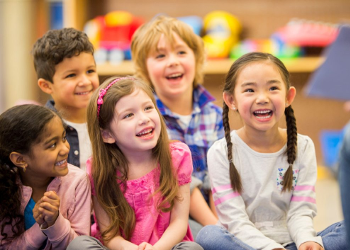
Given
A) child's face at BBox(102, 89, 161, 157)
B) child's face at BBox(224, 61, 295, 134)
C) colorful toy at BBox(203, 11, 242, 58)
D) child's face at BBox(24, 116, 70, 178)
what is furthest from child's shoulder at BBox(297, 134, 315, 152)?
colorful toy at BBox(203, 11, 242, 58)

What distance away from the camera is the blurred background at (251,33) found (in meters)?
2.84

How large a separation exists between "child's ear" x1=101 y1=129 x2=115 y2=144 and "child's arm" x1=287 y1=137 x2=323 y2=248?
507 millimetres

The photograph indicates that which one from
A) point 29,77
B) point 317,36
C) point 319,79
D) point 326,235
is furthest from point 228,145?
point 29,77

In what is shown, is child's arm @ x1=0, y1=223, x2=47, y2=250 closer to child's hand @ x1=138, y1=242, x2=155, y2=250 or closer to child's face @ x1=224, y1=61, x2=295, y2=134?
child's hand @ x1=138, y1=242, x2=155, y2=250

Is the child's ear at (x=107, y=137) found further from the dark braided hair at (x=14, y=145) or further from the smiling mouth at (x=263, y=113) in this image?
the smiling mouth at (x=263, y=113)

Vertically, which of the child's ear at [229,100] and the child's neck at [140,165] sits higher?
the child's ear at [229,100]

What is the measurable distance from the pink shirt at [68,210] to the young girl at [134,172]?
37mm

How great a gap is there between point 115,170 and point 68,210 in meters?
0.16

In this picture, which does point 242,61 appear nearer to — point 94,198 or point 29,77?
point 94,198

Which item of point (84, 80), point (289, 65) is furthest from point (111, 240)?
point (289, 65)

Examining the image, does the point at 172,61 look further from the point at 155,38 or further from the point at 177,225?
the point at 177,225

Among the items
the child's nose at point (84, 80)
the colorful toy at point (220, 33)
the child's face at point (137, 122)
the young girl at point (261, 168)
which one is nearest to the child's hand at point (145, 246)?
the young girl at point (261, 168)

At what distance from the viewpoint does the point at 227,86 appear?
4.51 ft

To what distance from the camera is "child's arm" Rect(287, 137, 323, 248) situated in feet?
4.18
